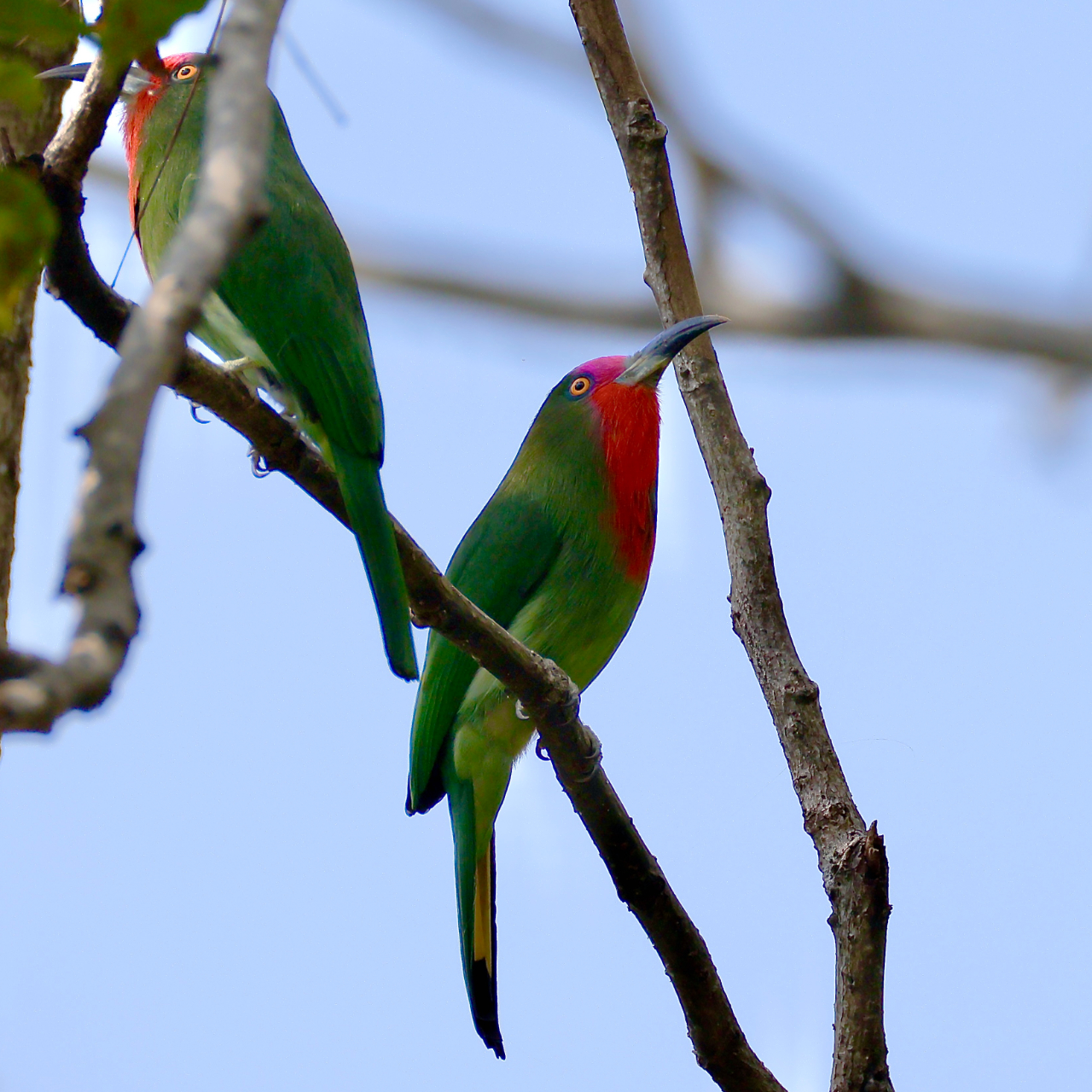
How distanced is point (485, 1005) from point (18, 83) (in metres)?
2.48

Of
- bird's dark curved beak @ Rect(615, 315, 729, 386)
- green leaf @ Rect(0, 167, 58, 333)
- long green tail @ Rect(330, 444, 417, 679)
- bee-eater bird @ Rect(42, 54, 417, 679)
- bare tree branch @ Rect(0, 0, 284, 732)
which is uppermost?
bird's dark curved beak @ Rect(615, 315, 729, 386)

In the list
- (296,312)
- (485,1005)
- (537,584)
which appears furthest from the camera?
(537,584)

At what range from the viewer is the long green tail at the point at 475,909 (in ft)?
10.0

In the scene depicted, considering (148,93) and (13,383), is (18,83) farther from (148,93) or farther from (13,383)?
(148,93)

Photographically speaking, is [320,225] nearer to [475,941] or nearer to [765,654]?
[765,654]

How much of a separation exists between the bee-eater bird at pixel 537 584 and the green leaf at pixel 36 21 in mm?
2122

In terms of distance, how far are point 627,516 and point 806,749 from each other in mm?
1007

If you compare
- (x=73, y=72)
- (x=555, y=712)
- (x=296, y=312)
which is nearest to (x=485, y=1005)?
(x=555, y=712)

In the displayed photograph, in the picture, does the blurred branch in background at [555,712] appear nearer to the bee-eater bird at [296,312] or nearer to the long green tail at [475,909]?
the bee-eater bird at [296,312]

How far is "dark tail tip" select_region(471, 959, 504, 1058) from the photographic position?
3.03 meters

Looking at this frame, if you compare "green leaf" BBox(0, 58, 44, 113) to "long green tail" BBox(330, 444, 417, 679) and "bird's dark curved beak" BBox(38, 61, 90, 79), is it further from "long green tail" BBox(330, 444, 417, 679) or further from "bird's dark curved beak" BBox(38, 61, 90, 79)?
"bird's dark curved beak" BBox(38, 61, 90, 79)

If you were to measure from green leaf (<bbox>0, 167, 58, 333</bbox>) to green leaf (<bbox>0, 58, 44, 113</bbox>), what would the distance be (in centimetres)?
9

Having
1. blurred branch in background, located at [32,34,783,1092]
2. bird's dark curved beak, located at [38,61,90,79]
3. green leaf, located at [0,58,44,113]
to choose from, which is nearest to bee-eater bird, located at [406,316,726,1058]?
blurred branch in background, located at [32,34,783,1092]

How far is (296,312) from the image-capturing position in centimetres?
276
